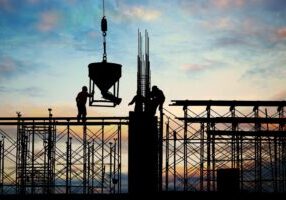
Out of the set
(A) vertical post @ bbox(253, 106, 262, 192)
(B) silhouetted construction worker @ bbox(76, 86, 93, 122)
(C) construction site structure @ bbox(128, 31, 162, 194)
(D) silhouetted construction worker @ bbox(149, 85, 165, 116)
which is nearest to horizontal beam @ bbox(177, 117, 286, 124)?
(A) vertical post @ bbox(253, 106, 262, 192)

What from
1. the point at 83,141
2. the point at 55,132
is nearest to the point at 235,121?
the point at 83,141

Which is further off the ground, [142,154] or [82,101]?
[82,101]

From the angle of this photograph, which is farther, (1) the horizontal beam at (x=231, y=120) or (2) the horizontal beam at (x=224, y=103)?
(1) the horizontal beam at (x=231, y=120)

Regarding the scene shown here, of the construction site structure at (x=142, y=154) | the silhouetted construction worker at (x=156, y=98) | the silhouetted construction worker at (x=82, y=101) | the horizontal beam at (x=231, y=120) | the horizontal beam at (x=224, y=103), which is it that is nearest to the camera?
the construction site structure at (x=142, y=154)

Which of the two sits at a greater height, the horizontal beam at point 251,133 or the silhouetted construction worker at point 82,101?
the silhouetted construction worker at point 82,101

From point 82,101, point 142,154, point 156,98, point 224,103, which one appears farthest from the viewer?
point 224,103

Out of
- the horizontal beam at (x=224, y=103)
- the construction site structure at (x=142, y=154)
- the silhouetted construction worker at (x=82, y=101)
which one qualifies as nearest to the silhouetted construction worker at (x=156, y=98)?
the silhouetted construction worker at (x=82, y=101)

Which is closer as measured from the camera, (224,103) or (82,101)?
(82,101)

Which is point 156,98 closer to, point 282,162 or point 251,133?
point 251,133

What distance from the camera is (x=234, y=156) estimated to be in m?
31.2

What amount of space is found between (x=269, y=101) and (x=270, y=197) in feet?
38.6

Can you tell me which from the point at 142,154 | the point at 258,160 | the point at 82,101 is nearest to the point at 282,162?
the point at 258,160

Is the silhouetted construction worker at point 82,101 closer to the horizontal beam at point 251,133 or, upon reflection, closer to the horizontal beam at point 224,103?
the horizontal beam at point 224,103

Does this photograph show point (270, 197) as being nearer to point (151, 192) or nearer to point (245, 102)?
point (151, 192)
